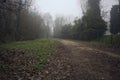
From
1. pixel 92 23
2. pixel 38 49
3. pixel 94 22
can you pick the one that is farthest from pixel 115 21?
pixel 38 49

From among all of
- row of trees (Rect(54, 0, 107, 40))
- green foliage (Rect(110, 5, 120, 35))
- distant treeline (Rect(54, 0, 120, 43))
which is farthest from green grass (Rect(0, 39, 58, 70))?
row of trees (Rect(54, 0, 107, 40))

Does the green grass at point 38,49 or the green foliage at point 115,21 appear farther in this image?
the green foliage at point 115,21

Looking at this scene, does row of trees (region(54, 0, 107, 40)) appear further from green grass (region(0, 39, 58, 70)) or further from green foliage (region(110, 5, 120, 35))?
green grass (region(0, 39, 58, 70))

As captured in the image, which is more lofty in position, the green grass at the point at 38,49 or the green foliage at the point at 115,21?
the green foliage at the point at 115,21

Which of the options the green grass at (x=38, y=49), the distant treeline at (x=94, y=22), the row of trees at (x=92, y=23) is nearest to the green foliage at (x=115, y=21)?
the distant treeline at (x=94, y=22)

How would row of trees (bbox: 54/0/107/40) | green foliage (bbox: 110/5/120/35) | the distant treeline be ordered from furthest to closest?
row of trees (bbox: 54/0/107/40), the distant treeline, green foliage (bbox: 110/5/120/35)

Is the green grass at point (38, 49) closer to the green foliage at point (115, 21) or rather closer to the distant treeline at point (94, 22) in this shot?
the green foliage at point (115, 21)

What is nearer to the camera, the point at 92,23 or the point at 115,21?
the point at 115,21

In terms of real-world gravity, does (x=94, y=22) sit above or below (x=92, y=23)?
above

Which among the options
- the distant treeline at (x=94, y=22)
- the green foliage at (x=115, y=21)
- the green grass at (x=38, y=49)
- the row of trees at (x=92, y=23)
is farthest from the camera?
the row of trees at (x=92, y=23)

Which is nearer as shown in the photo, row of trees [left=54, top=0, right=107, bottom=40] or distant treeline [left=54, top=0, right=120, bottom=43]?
distant treeline [left=54, top=0, right=120, bottom=43]

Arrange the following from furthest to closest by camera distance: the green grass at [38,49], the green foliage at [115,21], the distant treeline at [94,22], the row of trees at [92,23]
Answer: the row of trees at [92,23], the distant treeline at [94,22], the green foliage at [115,21], the green grass at [38,49]

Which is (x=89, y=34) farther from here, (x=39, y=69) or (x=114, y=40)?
(x=39, y=69)

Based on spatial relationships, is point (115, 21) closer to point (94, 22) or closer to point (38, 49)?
point (94, 22)
